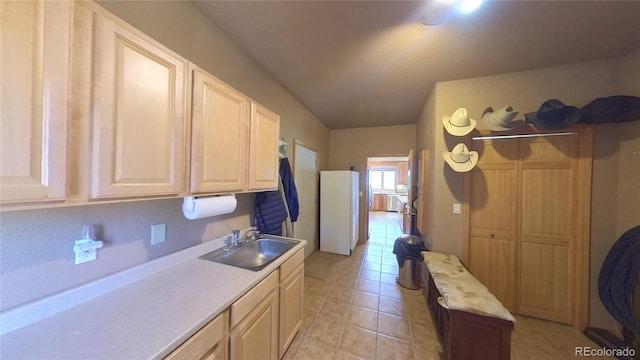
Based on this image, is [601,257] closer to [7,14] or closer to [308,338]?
[308,338]

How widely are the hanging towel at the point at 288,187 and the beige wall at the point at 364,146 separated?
232 cm

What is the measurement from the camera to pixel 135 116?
87cm

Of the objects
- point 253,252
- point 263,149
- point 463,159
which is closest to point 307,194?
point 253,252

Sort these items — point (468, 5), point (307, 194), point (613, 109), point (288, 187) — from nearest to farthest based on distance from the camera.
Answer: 1. point (468, 5)
2. point (613, 109)
3. point (288, 187)
4. point (307, 194)

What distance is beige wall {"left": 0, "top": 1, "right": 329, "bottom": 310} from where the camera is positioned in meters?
0.78

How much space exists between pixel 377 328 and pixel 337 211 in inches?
82.8

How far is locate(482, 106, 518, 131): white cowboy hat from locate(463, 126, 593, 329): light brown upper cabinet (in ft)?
0.69

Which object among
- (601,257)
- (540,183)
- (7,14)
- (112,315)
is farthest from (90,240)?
(601,257)

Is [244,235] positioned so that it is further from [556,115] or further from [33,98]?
[556,115]

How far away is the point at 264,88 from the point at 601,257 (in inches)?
156

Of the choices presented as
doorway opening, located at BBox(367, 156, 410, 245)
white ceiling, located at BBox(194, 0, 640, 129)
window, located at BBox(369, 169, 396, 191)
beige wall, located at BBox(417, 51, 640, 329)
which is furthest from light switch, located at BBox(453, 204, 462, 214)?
window, located at BBox(369, 169, 396, 191)

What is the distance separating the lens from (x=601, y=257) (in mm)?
2018

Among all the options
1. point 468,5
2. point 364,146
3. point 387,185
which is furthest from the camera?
point 387,185

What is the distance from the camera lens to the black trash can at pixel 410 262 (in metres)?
2.73
